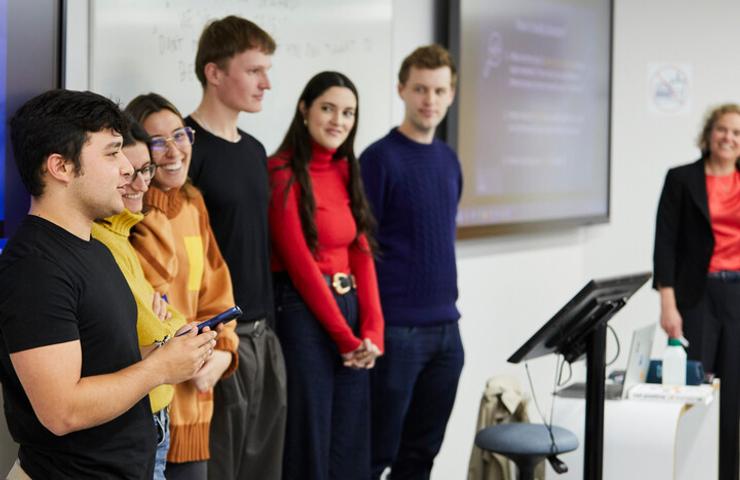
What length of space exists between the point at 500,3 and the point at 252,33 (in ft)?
7.03

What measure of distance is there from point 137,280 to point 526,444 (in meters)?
1.51

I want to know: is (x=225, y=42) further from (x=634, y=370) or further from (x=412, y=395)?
(x=634, y=370)

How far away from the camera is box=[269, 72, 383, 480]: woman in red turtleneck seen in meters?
3.05

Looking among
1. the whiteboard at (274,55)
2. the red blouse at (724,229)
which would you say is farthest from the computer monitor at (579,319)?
the red blouse at (724,229)

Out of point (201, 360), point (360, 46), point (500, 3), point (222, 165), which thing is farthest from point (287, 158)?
point (500, 3)

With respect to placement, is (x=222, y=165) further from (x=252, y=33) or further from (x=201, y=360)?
(x=201, y=360)

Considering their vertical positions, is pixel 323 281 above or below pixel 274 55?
below

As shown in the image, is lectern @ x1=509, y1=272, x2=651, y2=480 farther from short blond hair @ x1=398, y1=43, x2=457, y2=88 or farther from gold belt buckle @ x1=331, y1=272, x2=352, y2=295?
short blond hair @ x1=398, y1=43, x2=457, y2=88

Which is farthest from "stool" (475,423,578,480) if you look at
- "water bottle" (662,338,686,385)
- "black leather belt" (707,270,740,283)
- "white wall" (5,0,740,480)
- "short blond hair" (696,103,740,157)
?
"white wall" (5,0,740,480)

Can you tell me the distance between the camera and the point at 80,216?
73.4 inches

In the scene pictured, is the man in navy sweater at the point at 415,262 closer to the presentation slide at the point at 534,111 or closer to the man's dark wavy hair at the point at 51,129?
the presentation slide at the point at 534,111

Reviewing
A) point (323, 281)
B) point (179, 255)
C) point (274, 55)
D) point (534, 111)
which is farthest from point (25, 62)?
point (534, 111)

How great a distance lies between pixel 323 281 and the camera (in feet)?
9.96

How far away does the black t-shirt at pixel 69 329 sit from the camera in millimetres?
1742
